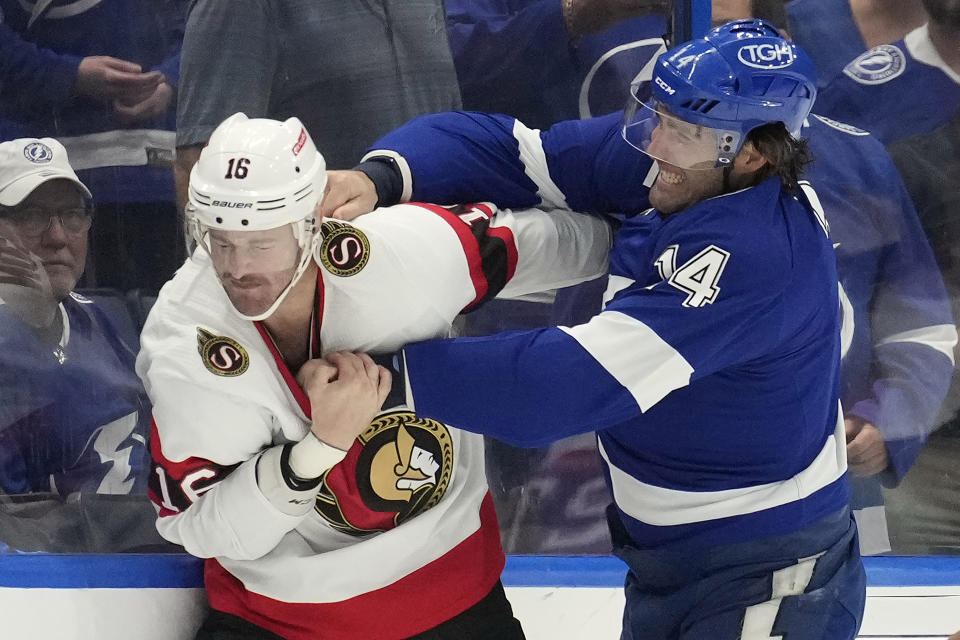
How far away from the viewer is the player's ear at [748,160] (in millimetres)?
1462

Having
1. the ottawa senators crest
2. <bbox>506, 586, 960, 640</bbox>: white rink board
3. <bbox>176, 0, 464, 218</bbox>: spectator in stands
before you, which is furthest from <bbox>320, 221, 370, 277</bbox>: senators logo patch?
<bbox>506, 586, 960, 640</bbox>: white rink board

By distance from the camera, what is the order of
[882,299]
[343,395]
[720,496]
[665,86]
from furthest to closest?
[882,299], [720,496], [665,86], [343,395]

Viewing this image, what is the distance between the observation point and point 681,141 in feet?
4.84

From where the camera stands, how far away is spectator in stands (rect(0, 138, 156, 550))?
2111 mm

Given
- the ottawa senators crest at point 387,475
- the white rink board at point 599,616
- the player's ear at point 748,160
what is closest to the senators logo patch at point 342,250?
the ottawa senators crest at point 387,475

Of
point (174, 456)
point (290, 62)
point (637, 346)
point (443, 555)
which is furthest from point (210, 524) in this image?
point (290, 62)

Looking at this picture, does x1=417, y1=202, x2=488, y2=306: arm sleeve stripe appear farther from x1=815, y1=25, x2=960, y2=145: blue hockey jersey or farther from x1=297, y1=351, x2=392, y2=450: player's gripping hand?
x1=815, y1=25, x2=960, y2=145: blue hockey jersey

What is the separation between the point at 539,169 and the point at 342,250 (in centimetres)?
46

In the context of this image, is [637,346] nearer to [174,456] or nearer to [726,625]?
[726,625]

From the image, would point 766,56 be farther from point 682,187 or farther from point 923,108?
point 923,108

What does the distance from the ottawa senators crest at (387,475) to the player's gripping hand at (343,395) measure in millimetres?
140

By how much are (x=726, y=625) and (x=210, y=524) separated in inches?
29.4

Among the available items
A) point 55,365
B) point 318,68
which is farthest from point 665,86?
point 55,365

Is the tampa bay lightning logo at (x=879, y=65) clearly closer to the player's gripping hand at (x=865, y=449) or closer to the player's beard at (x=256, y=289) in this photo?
the player's gripping hand at (x=865, y=449)
